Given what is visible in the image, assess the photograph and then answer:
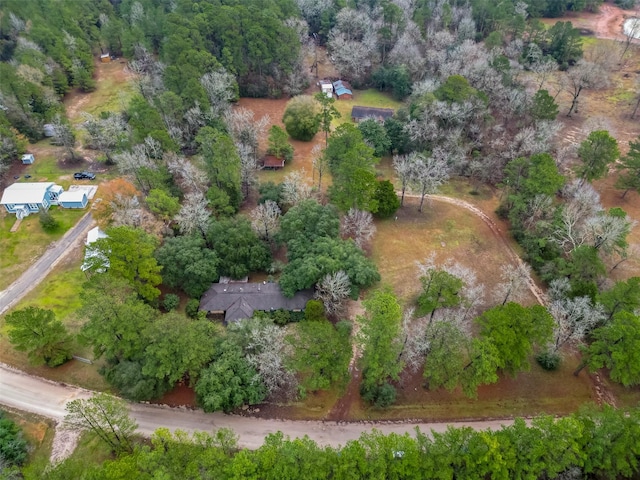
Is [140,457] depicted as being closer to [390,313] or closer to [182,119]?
[390,313]

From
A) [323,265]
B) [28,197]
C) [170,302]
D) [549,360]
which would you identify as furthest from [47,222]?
[549,360]

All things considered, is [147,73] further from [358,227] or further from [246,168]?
[358,227]

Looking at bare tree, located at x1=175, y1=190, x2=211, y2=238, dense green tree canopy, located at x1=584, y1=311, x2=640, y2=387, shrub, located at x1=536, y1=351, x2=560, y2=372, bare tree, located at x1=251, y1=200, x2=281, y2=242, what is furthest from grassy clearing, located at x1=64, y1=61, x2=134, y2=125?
dense green tree canopy, located at x1=584, y1=311, x2=640, y2=387

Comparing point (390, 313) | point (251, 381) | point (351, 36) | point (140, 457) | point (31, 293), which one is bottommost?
point (31, 293)

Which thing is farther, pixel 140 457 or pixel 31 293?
pixel 31 293

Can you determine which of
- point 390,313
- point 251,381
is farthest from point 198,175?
point 390,313

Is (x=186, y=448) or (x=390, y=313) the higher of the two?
(x=390, y=313)

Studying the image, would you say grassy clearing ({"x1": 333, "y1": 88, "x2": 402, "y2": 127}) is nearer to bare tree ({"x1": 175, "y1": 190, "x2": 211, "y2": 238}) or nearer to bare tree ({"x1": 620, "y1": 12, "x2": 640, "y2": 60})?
bare tree ({"x1": 175, "y1": 190, "x2": 211, "y2": 238})
